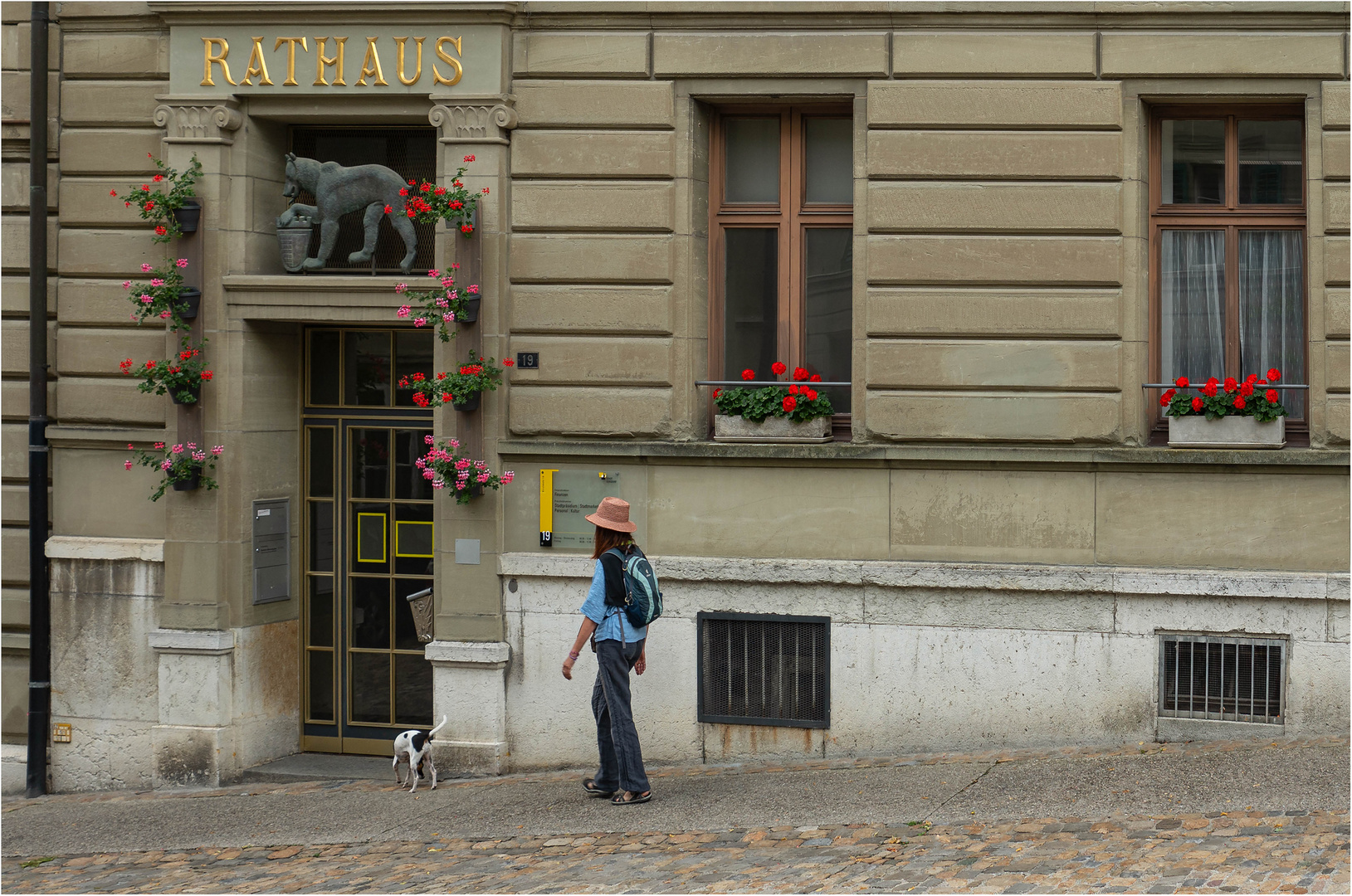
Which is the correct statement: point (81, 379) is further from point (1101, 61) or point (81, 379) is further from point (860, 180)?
point (1101, 61)

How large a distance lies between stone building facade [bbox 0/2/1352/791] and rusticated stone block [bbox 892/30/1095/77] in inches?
1.0

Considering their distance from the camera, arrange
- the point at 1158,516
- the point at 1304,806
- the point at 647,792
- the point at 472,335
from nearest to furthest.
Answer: the point at 1304,806 → the point at 647,792 → the point at 1158,516 → the point at 472,335

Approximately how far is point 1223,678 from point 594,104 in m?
5.83

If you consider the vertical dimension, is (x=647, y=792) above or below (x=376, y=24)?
below

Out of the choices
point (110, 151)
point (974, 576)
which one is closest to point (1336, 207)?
point (974, 576)

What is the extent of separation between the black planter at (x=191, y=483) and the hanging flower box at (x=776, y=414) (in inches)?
152

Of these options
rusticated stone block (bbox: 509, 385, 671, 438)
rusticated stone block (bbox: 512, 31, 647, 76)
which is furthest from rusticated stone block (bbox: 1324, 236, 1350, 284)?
rusticated stone block (bbox: 512, 31, 647, 76)

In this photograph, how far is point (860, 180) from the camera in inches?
385

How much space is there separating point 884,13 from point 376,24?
3626 millimetres

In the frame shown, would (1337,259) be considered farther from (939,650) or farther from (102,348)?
(102,348)

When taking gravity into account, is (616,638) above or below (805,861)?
above

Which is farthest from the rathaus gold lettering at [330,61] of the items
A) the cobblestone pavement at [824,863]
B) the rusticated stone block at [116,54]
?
Result: the cobblestone pavement at [824,863]

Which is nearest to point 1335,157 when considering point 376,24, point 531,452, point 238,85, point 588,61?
point 588,61

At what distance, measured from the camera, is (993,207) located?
377 inches
